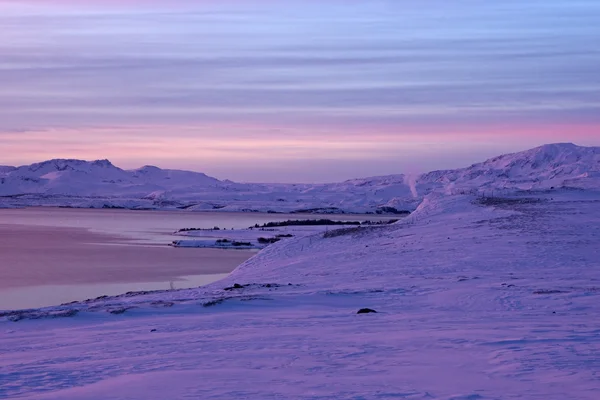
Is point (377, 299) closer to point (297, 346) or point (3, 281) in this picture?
point (297, 346)

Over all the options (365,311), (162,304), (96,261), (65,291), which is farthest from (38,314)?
(96,261)

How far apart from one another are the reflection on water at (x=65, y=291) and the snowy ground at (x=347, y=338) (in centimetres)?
323

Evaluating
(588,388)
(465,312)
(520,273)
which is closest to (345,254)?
(520,273)

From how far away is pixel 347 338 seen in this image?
12.6 meters

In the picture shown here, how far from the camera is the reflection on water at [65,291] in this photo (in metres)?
22.6

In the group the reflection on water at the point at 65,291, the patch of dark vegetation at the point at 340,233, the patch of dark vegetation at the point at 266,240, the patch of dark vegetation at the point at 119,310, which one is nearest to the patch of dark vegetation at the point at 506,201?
the patch of dark vegetation at the point at 340,233

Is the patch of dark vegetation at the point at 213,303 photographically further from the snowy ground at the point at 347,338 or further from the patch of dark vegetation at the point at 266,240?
the patch of dark vegetation at the point at 266,240

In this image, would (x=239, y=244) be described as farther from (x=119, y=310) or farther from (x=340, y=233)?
(x=119, y=310)

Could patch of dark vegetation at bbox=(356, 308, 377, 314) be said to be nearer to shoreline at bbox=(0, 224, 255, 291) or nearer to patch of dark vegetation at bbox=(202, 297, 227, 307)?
patch of dark vegetation at bbox=(202, 297, 227, 307)

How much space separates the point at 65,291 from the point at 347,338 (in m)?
15.2

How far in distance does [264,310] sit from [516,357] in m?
6.87

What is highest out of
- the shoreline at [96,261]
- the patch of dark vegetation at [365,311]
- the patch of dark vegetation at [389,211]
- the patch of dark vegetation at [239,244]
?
the patch of dark vegetation at [365,311]

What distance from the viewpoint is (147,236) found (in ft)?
189

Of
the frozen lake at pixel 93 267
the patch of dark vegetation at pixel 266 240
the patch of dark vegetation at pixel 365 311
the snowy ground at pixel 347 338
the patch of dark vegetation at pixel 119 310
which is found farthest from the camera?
the patch of dark vegetation at pixel 266 240
